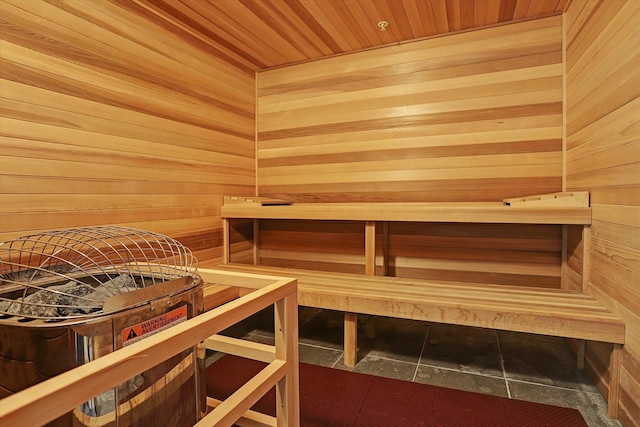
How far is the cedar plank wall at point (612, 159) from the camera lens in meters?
1.32

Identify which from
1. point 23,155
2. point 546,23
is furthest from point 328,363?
Result: point 546,23

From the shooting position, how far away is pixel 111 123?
5.99ft

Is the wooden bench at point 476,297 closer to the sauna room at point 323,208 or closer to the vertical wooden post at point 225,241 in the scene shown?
the sauna room at point 323,208

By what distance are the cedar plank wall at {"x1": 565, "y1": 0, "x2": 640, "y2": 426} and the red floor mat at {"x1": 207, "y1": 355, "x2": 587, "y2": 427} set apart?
0.38m

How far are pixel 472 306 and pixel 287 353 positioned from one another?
3.48 feet

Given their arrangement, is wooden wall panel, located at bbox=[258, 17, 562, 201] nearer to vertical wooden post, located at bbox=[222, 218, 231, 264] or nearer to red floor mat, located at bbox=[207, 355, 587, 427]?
vertical wooden post, located at bbox=[222, 218, 231, 264]

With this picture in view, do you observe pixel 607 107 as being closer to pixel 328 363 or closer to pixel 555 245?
pixel 555 245

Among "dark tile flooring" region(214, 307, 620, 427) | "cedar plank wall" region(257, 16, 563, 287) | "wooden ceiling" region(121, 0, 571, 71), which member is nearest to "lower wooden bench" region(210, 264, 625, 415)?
"dark tile flooring" region(214, 307, 620, 427)

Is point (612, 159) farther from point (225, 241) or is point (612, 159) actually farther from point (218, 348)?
point (225, 241)

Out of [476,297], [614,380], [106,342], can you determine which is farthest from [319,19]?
[614,380]

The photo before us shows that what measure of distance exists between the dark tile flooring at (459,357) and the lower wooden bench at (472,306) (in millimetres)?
148

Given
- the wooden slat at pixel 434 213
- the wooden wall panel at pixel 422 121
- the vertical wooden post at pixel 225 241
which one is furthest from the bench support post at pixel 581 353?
the vertical wooden post at pixel 225 241

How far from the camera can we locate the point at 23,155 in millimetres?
1468

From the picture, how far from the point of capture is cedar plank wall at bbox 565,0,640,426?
4.33 feet
